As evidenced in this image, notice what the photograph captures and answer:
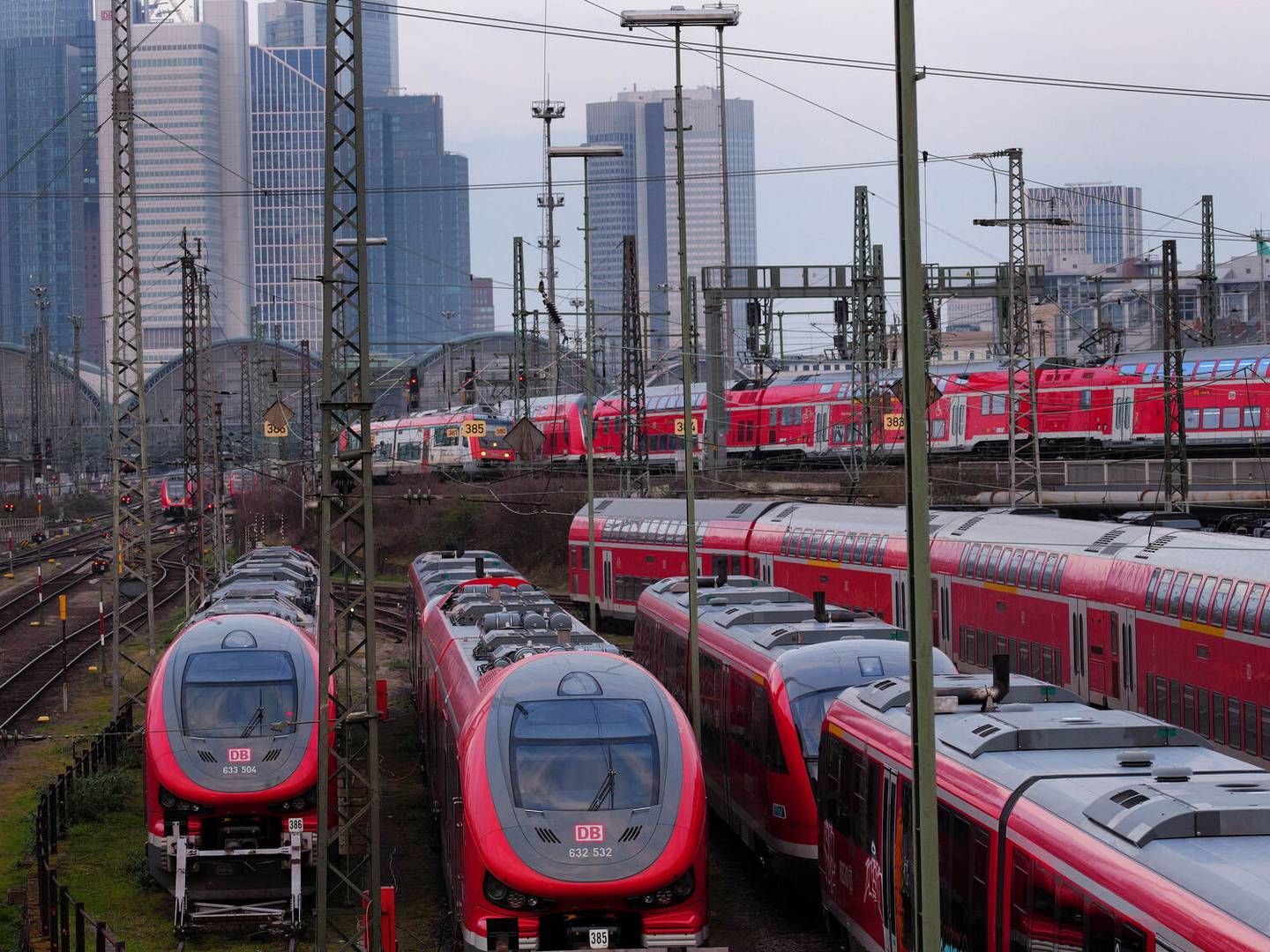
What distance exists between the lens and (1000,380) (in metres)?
53.1

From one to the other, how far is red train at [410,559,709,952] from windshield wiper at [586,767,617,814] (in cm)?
1

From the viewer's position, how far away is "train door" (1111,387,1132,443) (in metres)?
48.8

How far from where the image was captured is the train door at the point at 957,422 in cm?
5509

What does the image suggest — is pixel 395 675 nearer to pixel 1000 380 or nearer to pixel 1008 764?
pixel 1000 380

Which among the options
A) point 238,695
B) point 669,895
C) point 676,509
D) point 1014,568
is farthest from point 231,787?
point 676,509

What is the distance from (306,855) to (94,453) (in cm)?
14310

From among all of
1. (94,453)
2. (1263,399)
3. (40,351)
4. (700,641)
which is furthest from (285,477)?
(94,453)

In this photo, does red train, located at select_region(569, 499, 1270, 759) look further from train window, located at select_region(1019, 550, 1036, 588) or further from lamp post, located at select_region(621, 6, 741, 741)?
lamp post, located at select_region(621, 6, 741, 741)

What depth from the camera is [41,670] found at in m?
39.6

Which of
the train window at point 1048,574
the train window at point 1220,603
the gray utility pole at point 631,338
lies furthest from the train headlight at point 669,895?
the gray utility pole at point 631,338

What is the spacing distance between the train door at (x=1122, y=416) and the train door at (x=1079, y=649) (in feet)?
Answer: 86.6

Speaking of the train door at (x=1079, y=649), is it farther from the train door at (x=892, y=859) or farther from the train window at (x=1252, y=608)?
the train door at (x=892, y=859)

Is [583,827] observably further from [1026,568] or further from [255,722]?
Answer: [1026,568]

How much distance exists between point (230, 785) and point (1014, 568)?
13.6m
